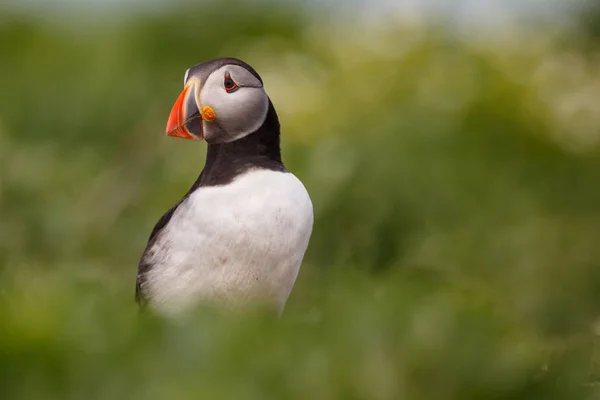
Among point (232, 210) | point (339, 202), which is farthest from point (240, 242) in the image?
point (339, 202)

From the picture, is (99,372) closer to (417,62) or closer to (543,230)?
(543,230)

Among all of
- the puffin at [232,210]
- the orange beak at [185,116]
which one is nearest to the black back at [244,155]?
the puffin at [232,210]

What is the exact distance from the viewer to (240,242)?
2.23 m

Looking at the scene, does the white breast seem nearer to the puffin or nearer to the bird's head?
the puffin

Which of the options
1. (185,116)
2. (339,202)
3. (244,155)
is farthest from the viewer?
(339,202)

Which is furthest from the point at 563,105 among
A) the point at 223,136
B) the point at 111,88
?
the point at 223,136

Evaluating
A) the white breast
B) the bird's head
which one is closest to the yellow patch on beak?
the bird's head

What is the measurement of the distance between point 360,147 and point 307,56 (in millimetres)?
2471

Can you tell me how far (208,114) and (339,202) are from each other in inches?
162

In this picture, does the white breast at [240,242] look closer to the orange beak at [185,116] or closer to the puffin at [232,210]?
the puffin at [232,210]

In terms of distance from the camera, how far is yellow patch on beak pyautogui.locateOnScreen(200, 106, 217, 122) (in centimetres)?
225

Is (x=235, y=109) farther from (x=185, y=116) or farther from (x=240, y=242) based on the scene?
(x=240, y=242)

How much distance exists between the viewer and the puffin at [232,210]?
2.24 metres

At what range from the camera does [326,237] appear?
5832 mm
